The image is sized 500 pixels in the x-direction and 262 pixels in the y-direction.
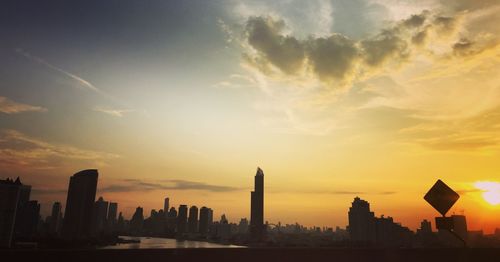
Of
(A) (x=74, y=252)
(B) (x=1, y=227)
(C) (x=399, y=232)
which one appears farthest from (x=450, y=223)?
(C) (x=399, y=232)

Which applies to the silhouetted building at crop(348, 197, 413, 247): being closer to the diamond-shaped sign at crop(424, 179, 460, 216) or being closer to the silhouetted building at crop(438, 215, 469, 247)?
the silhouetted building at crop(438, 215, 469, 247)

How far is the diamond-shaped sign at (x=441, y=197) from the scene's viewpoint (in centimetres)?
1045

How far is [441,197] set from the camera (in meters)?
10.6

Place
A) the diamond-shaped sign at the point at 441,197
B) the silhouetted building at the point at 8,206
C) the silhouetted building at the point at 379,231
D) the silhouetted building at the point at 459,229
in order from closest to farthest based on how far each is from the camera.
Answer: the diamond-shaped sign at the point at 441,197 < the silhouetted building at the point at 459,229 < the silhouetted building at the point at 8,206 < the silhouetted building at the point at 379,231

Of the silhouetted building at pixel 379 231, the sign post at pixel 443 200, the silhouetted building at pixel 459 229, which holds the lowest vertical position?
the silhouetted building at pixel 379 231

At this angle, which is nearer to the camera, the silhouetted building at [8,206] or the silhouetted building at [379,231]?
the silhouetted building at [8,206]

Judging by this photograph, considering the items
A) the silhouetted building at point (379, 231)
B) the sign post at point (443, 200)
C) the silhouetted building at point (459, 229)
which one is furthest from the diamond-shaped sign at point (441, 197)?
the silhouetted building at point (379, 231)

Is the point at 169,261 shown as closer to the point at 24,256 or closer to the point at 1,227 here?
the point at 24,256

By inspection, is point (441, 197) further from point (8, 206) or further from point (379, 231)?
point (379, 231)

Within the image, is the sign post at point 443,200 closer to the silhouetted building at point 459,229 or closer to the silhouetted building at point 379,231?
the silhouetted building at point 459,229

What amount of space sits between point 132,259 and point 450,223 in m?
13.7

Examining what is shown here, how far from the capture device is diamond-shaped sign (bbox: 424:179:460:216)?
10.5 meters

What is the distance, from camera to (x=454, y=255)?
72.2 feet

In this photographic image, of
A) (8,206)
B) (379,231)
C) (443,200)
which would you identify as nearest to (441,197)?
(443,200)
